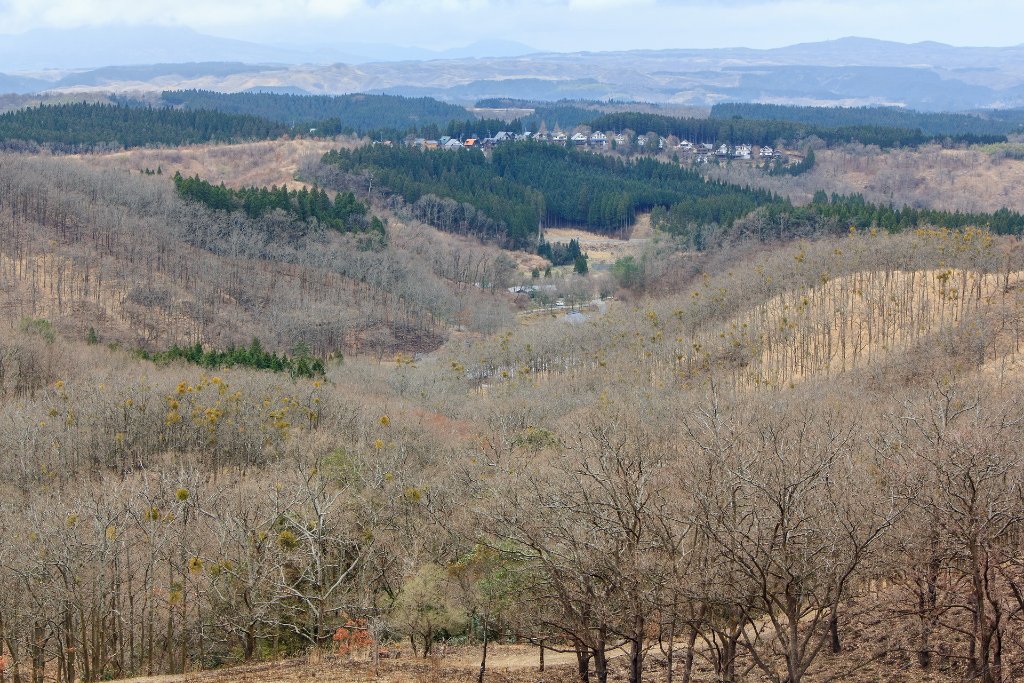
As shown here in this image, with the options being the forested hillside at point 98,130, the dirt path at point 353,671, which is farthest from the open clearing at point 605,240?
the dirt path at point 353,671

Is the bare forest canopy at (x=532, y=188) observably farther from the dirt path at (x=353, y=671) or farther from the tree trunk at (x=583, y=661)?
the tree trunk at (x=583, y=661)

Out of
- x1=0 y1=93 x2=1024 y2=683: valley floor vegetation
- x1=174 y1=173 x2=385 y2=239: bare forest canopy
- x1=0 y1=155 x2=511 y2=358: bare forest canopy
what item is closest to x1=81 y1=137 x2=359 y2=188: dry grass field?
x1=174 y1=173 x2=385 y2=239: bare forest canopy

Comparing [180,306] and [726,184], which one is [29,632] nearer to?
[180,306]

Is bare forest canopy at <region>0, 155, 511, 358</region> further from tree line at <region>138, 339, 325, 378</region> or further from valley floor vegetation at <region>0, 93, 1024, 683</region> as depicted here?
tree line at <region>138, 339, 325, 378</region>

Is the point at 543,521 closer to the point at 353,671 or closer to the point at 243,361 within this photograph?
the point at 353,671

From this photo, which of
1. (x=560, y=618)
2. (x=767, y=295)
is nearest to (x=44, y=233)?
(x=767, y=295)
